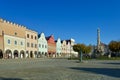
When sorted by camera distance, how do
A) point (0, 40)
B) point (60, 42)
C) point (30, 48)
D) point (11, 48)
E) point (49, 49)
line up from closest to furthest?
point (0, 40) < point (11, 48) < point (30, 48) < point (49, 49) < point (60, 42)

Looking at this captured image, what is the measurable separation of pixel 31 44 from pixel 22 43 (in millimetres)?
6540

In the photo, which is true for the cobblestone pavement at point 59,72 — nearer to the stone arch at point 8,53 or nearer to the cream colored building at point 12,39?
the cream colored building at point 12,39

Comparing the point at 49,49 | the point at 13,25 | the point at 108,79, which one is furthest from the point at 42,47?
the point at 108,79

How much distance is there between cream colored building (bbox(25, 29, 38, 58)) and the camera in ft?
258

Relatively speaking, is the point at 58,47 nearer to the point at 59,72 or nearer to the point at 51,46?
the point at 51,46

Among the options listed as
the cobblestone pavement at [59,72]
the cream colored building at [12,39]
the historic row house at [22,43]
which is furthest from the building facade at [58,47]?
the cobblestone pavement at [59,72]

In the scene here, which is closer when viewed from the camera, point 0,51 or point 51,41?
point 0,51

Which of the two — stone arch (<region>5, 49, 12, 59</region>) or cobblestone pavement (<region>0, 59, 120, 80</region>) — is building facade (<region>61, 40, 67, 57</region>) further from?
cobblestone pavement (<region>0, 59, 120, 80</region>)

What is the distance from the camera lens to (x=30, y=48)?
3169 inches

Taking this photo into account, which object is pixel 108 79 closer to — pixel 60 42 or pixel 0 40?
pixel 0 40

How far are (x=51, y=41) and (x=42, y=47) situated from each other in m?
12.9

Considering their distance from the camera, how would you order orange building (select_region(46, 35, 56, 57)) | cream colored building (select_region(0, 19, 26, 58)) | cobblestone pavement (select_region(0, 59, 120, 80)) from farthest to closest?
orange building (select_region(46, 35, 56, 57)) < cream colored building (select_region(0, 19, 26, 58)) < cobblestone pavement (select_region(0, 59, 120, 80))

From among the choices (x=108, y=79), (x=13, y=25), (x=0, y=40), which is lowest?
(x=108, y=79)

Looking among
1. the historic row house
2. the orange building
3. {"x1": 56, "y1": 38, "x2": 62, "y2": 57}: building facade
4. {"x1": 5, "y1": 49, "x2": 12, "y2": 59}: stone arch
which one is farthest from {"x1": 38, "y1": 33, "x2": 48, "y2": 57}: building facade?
{"x1": 5, "y1": 49, "x2": 12, "y2": 59}: stone arch
